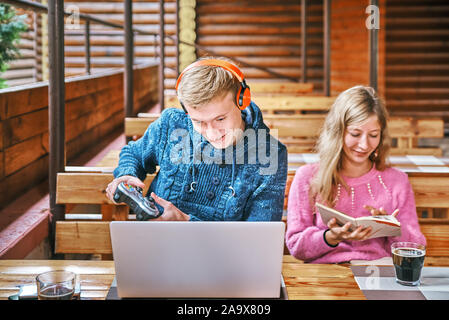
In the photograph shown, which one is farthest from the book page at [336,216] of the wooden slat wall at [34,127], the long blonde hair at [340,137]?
the wooden slat wall at [34,127]

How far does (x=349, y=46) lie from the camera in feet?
28.5

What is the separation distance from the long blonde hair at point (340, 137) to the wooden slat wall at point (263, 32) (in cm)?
751

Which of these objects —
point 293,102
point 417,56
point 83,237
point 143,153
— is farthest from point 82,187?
point 417,56

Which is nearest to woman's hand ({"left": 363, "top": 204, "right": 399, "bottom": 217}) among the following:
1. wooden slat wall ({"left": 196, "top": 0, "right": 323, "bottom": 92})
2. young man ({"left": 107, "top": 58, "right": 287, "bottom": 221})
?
young man ({"left": 107, "top": 58, "right": 287, "bottom": 221})

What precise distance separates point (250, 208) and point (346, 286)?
19.5 inches

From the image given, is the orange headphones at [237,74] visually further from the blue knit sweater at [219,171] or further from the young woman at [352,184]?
the young woman at [352,184]

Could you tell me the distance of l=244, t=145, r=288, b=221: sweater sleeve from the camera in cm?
175

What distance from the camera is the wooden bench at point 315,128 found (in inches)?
126

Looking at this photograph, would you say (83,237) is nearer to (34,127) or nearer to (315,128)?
(34,127)

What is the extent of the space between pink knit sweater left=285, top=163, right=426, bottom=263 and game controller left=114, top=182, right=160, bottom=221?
2.31 feet

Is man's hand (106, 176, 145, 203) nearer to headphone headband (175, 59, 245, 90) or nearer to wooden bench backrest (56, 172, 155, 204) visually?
headphone headband (175, 59, 245, 90)

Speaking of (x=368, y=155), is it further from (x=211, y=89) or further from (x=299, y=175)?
(x=211, y=89)

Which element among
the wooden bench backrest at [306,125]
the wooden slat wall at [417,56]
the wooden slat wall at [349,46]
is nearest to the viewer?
the wooden bench backrest at [306,125]

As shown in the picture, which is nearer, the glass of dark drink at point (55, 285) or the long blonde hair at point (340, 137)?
the glass of dark drink at point (55, 285)
